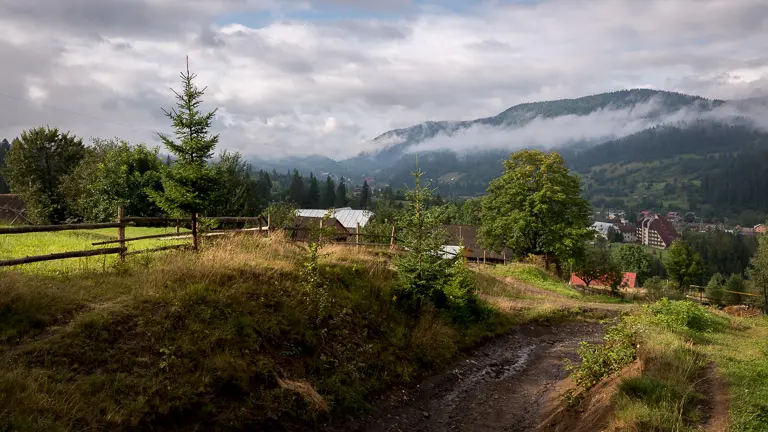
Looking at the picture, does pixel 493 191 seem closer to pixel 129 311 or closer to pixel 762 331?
pixel 762 331

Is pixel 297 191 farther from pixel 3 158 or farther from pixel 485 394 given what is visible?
pixel 485 394

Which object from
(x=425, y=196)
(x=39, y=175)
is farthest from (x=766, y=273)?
(x=39, y=175)

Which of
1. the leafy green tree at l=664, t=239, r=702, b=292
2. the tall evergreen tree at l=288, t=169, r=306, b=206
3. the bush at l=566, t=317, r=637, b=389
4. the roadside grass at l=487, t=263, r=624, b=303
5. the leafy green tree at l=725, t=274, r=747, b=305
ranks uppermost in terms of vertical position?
the tall evergreen tree at l=288, t=169, r=306, b=206

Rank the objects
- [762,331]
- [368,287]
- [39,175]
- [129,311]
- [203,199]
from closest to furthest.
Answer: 1. [129,311]
2. [203,199]
3. [368,287]
4. [762,331]
5. [39,175]

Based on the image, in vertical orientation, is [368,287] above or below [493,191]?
below

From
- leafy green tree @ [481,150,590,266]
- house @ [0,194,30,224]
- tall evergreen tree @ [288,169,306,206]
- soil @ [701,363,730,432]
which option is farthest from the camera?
tall evergreen tree @ [288,169,306,206]

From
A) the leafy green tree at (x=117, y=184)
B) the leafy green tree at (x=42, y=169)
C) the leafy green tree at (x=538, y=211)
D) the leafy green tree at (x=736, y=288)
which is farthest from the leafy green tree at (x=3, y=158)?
the leafy green tree at (x=736, y=288)

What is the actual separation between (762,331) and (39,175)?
55209 mm

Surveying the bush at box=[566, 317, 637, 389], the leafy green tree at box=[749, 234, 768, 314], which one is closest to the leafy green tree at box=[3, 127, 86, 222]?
the bush at box=[566, 317, 637, 389]

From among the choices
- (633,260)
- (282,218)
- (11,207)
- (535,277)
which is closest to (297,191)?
(633,260)

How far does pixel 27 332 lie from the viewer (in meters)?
7.91

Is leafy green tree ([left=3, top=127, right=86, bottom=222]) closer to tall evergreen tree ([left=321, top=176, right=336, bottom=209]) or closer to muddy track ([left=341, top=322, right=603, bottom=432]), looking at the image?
muddy track ([left=341, top=322, right=603, bottom=432])

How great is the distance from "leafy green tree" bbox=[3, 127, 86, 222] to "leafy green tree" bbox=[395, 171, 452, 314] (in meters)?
38.6

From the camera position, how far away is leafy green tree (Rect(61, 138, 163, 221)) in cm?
3494
